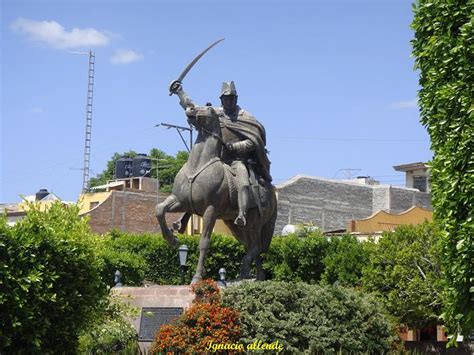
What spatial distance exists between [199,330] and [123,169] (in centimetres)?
5519

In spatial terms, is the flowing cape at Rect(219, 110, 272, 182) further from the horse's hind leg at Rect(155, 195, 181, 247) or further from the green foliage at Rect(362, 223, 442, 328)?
the green foliage at Rect(362, 223, 442, 328)

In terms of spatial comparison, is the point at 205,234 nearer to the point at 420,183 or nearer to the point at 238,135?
the point at 238,135

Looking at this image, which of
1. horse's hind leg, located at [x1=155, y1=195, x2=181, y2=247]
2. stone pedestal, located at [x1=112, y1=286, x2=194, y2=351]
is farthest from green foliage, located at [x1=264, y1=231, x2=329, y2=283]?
horse's hind leg, located at [x1=155, y1=195, x2=181, y2=247]

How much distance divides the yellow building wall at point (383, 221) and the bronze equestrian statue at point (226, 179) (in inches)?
1179

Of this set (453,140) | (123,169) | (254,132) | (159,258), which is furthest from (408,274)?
(123,169)

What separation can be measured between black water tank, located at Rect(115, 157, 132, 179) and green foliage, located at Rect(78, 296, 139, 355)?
52.3 m

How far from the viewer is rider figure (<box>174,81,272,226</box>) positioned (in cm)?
1869

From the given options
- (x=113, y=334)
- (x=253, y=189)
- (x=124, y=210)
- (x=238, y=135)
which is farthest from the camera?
(x=124, y=210)

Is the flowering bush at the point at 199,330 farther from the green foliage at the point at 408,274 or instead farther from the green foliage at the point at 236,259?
the green foliage at the point at 236,259

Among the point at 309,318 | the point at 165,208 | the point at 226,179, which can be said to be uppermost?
the point at 226,179

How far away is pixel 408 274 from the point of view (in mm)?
24266

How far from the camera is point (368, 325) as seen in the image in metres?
17.4

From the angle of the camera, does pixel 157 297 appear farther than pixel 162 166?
No

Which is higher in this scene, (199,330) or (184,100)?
Result: (184,100)
